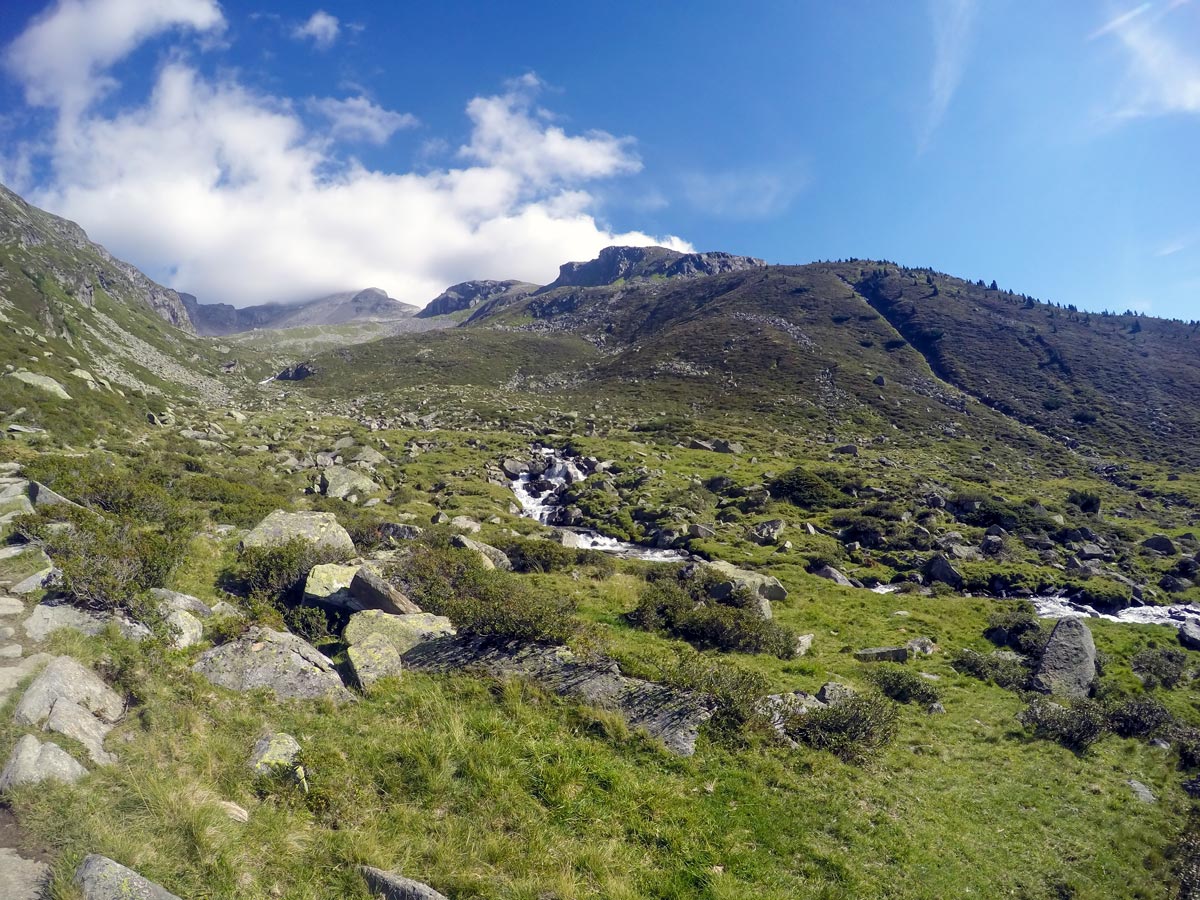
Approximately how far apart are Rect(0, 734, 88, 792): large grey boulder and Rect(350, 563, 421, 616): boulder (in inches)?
279

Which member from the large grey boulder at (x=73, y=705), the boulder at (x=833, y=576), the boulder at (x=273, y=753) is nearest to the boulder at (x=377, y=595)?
the boulder at (x=273, y=753)

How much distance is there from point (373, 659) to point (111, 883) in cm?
635

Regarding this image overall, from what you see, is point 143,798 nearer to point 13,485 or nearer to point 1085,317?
point 13,485

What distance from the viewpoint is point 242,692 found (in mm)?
9328

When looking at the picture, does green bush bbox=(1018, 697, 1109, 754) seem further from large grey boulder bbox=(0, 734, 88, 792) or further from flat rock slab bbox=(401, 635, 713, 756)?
large grey boulder bbox=(0, 734, 88, 792)

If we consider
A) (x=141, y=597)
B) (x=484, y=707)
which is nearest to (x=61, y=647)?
(x=141, y=597)

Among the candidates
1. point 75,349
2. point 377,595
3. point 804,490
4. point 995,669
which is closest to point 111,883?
point 377,595

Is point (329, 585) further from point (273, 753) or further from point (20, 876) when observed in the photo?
point (20, 876)

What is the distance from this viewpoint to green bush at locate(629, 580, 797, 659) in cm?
1641

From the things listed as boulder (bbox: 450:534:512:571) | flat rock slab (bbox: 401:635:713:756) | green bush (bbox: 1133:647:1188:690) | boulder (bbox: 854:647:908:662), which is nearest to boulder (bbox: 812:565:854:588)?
boulder (bbox: 854:647:908:662)

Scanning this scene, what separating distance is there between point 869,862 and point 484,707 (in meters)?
6.96

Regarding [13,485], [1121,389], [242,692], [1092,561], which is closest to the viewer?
[242,692]

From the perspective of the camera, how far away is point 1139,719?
13781 mm

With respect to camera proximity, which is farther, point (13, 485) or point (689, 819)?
point (13, 485)
